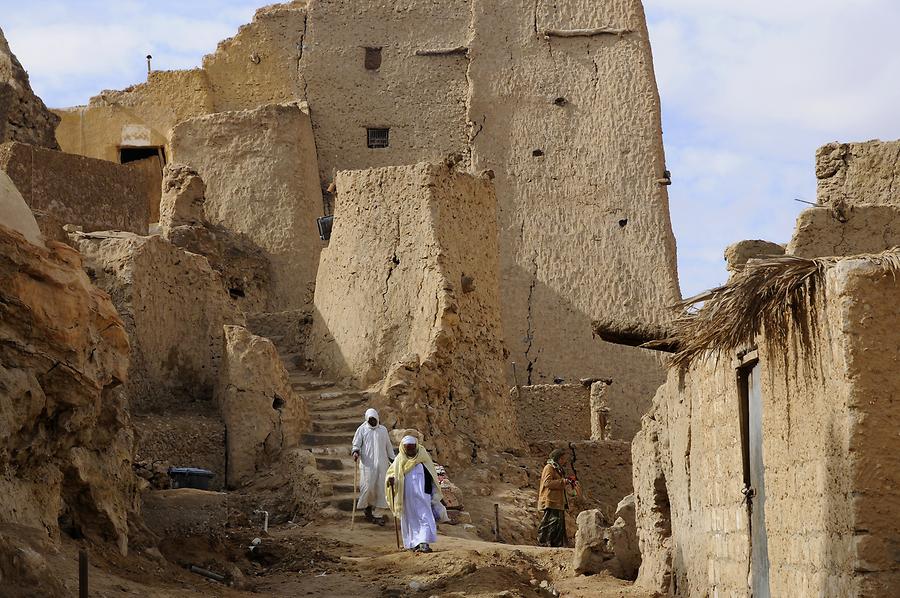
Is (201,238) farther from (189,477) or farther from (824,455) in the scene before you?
(824,455)

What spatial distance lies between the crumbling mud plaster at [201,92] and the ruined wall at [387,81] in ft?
1.47

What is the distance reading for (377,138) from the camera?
2336cm

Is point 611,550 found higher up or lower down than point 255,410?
lower down

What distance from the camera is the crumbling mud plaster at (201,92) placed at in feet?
78.9

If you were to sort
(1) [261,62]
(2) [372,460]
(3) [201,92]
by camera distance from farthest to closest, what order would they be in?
(3) [201,92] < (1) [261,62] < (2) [372,460]

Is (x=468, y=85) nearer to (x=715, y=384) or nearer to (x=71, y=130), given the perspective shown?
(x=71, y=130)

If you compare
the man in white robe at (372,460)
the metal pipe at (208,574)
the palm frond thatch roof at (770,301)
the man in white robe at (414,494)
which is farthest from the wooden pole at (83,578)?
the man in white robe at (372,460)

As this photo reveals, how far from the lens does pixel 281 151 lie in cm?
2223

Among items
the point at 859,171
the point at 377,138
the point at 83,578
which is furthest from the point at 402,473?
the point at 377,138

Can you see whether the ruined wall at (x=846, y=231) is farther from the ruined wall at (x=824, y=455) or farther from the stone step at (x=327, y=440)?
the stone step at (x=327, y=440)

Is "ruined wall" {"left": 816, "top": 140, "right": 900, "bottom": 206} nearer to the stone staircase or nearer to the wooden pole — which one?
the stone staircase

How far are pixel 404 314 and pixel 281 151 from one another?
7126mm

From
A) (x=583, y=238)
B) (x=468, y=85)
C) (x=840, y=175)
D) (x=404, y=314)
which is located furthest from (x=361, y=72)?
(x=840, y=175)

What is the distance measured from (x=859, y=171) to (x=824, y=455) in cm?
638
